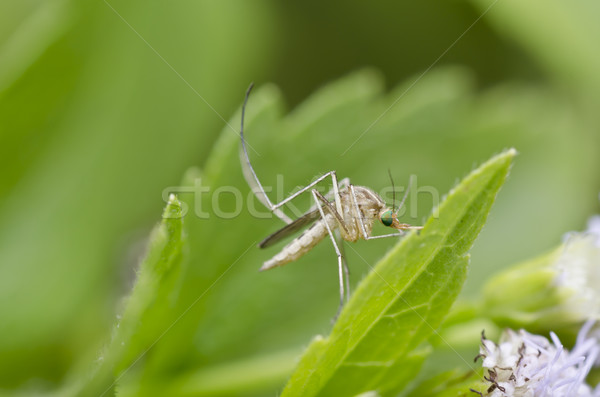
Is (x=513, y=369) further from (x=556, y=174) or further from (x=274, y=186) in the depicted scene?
(x=556, y=174)

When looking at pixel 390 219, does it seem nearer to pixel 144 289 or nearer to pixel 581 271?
pixel 581 271

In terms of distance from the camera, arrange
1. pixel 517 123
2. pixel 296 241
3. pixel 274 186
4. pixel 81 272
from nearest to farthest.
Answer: pixel 296 241 < pixel 274 186 < pixel 81 272 < pixel 517 123

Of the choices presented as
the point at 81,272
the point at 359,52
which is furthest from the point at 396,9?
the point at 81,272

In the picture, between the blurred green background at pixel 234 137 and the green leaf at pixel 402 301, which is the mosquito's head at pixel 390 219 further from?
the green leaf at pixel 402 301

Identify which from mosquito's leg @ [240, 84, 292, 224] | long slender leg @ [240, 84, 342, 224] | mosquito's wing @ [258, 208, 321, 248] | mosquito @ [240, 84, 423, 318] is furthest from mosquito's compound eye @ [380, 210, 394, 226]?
mosquito's leg @ [240, 84, 292, 224]

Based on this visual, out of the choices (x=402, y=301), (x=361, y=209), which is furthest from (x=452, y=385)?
(x=361, y=209)

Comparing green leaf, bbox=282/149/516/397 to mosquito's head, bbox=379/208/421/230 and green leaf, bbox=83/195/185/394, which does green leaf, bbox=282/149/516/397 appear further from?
mosquito's head, bbox=379/208/421/230

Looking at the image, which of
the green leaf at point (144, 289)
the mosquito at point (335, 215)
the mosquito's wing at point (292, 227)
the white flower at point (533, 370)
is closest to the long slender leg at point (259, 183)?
the mosquito at point (335, 215)

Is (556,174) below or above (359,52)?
below
